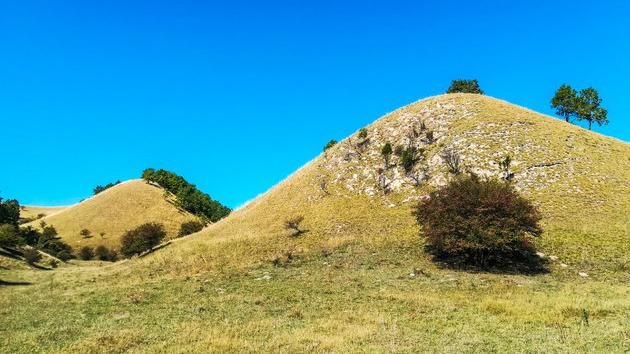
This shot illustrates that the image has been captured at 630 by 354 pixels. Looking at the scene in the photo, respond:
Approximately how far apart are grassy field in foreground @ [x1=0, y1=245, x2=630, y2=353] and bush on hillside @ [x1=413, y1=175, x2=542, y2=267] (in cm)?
299

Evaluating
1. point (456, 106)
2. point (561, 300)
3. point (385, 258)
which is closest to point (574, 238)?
point (385, 258)

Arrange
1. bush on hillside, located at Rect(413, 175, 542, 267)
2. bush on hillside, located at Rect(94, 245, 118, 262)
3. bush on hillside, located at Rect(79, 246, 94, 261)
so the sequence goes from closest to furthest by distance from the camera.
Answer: bush on hillside, located at Rect(413, 175, 542, 267), bush on hillside, located at Rect(94, 245, 118, 262), bush on hillside, located at Rect(79, 246, 94, 261)

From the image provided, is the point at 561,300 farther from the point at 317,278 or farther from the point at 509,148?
the point at 509,148

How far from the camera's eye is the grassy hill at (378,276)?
56.1 ft

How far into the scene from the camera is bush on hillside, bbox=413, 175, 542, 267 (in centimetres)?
3481

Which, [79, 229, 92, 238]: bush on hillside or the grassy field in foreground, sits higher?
[79, 229, 92, 238]: bush on hillside

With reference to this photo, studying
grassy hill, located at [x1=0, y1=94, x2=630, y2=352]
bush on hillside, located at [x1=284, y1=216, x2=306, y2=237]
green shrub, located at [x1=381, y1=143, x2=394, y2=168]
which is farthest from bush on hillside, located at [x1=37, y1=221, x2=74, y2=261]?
green shrub, located at [x1=381, y1=143, x2=394, y2=168]

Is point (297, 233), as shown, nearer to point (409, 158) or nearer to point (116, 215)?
point (409, 158)

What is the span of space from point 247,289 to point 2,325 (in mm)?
14527

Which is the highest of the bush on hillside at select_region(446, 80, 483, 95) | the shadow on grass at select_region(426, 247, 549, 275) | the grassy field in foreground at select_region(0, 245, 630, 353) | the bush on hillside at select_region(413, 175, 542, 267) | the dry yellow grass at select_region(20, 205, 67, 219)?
the bush on hillside at select_region(446, 80, 483, 95)

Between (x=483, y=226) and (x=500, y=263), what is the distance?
13.5ft

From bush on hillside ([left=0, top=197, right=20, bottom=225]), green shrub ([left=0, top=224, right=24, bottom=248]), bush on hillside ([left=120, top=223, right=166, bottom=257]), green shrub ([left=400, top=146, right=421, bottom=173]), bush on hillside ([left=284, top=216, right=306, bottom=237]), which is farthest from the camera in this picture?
bush on hillside ([left=0, top=197, right=20, bottom=225])

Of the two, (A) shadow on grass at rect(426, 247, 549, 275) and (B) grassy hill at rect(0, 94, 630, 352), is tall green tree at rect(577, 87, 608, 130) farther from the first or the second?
(A) shadow on grass at rect(426, 247, 549, 275)

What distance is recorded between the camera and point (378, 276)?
1323 inches
